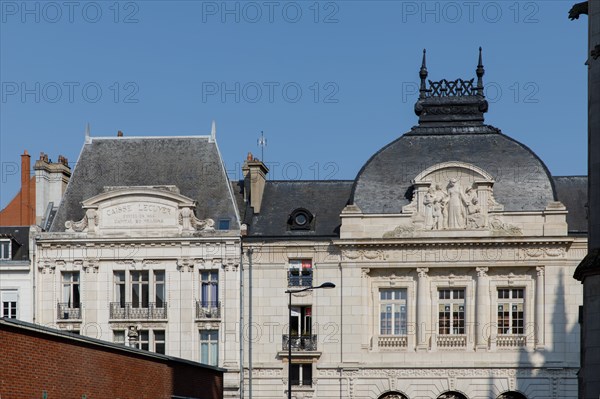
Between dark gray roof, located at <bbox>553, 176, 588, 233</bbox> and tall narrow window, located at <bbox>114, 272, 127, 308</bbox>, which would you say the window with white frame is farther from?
dark gray roof, located at <bbox>553, 176, 588, 233</bbox>

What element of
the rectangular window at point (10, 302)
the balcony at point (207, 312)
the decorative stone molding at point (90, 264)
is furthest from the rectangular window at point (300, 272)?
the rectangular window at point (10, 302)

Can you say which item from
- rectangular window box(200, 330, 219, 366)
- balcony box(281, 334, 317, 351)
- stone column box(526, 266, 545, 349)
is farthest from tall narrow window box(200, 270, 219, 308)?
stone column box(526, 266, 545, 349)

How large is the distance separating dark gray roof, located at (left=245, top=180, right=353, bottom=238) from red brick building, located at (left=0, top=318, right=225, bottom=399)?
21390 millimetres

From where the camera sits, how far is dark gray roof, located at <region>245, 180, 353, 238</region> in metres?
67.1

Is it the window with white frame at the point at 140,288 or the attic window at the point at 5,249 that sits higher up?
the attic window at the point at 5,249

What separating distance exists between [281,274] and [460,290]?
837 cm

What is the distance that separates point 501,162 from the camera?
216 ft

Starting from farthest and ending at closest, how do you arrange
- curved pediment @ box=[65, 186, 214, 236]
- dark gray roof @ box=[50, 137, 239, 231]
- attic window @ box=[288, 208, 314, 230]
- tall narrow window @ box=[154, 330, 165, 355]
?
dark gray roof @ box=[50, 137, 239, 231]
attic window @ box=[288, 208, 314, 230]
curved pediment @ box=[65, 186, 214, 236]
tall narrow window @ box=[154, 330, 165, 355]

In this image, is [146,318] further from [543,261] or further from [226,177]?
[543,261]

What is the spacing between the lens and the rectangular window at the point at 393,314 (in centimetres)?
6512

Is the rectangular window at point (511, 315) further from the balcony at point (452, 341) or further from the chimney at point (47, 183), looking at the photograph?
the chimney at point (47, 183)

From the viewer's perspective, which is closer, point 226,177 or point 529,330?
point 529,330

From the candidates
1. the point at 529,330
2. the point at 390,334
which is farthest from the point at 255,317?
the point at 529,330

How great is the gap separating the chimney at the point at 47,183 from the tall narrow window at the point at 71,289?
4257 millimetres
